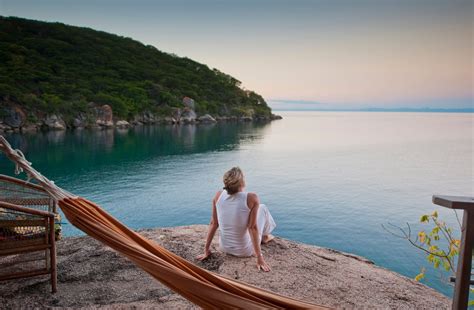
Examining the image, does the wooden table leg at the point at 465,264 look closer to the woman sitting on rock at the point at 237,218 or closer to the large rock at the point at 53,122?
the woman sitting on rock at the point at 237,218

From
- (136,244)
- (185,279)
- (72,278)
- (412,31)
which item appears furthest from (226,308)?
(412,31)

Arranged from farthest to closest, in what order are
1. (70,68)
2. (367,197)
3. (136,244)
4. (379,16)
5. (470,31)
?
1. (70,68)
2. (470,31)
3. (379,16)
4. (367,197)
5. (136,244)

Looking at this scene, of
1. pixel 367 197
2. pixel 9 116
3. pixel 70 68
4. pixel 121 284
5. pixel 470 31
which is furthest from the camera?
pixel 70 68

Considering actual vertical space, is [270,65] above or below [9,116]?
above

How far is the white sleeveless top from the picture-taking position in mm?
2527

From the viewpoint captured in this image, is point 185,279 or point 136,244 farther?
point 136,244

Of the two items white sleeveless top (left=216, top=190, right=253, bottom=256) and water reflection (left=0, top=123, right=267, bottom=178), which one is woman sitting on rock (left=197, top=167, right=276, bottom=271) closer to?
white sleeveless top (left=216, top=190, right=253, bottom=256)

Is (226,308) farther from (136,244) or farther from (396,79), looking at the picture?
(396,79)

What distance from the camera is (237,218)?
8.42 feet

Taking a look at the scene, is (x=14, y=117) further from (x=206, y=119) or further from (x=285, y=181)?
(x=206, y=119)

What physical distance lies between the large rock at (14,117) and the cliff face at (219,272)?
29.1 metres

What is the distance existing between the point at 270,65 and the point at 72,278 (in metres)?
50.3

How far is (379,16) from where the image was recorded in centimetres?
3400

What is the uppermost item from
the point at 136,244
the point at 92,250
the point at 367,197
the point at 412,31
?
the point at 412,31
